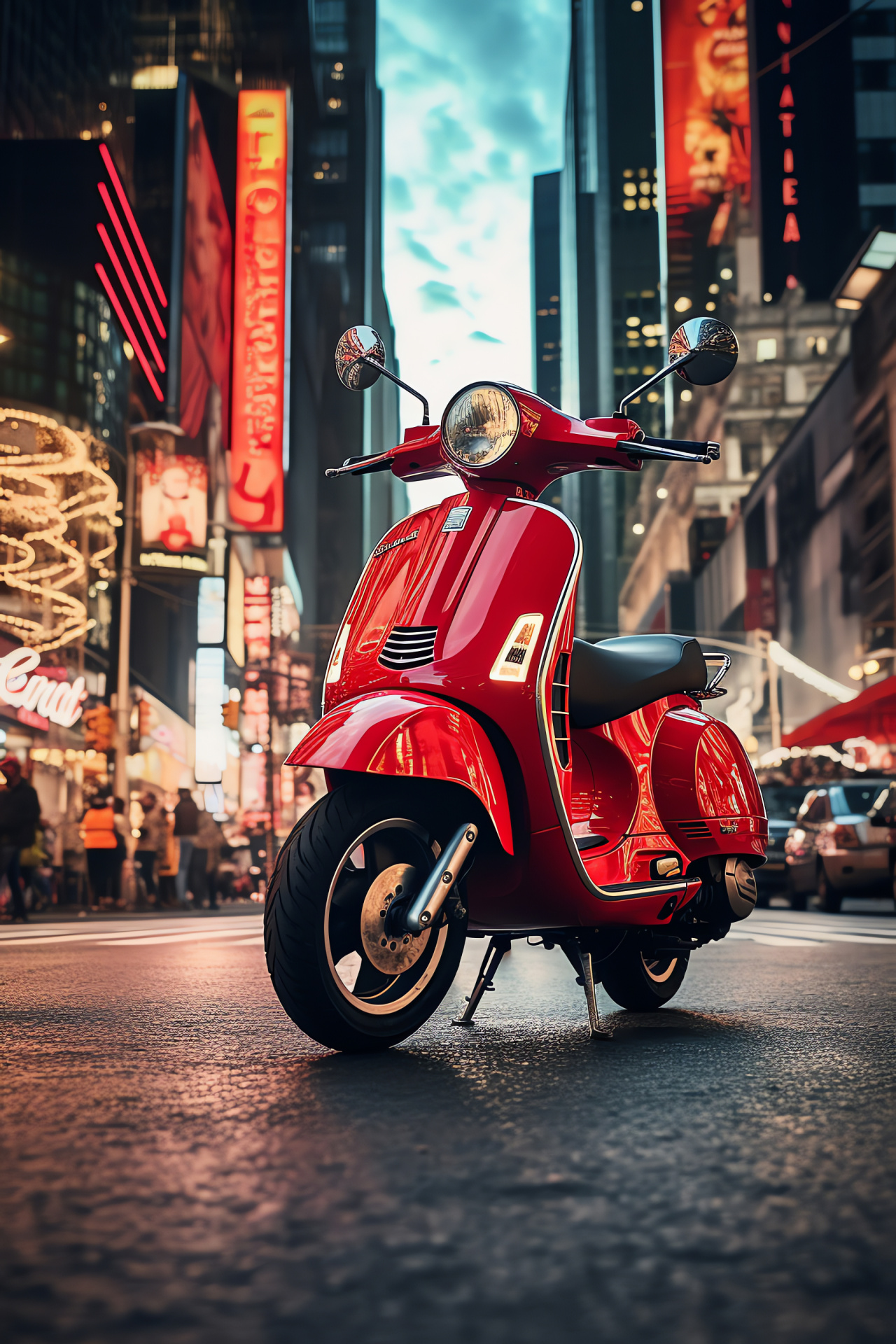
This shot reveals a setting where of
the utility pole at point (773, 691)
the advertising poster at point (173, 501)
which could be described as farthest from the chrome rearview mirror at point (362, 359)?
the utility pole at point (773, 691)

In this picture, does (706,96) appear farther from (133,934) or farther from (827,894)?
(133,934)

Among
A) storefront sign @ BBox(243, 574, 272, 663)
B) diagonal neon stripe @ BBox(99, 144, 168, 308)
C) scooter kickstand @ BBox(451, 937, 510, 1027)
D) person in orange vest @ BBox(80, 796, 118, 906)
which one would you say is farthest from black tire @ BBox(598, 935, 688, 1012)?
storefront sign @ BBox(243, 574, 272, 663)

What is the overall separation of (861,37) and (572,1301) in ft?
184

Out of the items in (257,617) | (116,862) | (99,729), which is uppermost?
(257,617)

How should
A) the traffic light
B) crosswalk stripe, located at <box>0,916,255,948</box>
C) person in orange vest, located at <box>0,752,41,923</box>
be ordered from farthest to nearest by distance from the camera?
the traffic light
person in orange vest, located at <box>0,752,41,923</box>
crosswalk stripe, located at <box>0,916,255,948</box>

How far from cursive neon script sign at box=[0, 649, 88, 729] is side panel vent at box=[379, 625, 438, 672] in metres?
17.4

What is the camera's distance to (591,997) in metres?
3.98

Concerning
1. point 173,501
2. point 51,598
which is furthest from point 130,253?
point 51,598

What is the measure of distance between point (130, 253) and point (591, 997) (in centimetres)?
2784

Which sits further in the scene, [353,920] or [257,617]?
[257,617]

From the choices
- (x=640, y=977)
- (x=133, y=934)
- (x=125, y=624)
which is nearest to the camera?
(x=640, y=977)

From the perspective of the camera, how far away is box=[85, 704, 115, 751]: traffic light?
2383cm

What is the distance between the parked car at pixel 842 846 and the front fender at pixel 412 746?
11133 mm

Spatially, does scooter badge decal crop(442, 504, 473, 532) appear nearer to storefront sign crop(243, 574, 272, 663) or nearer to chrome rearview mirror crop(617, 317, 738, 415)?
chrome rearview mirror crop(617, 317, 738, 415)
